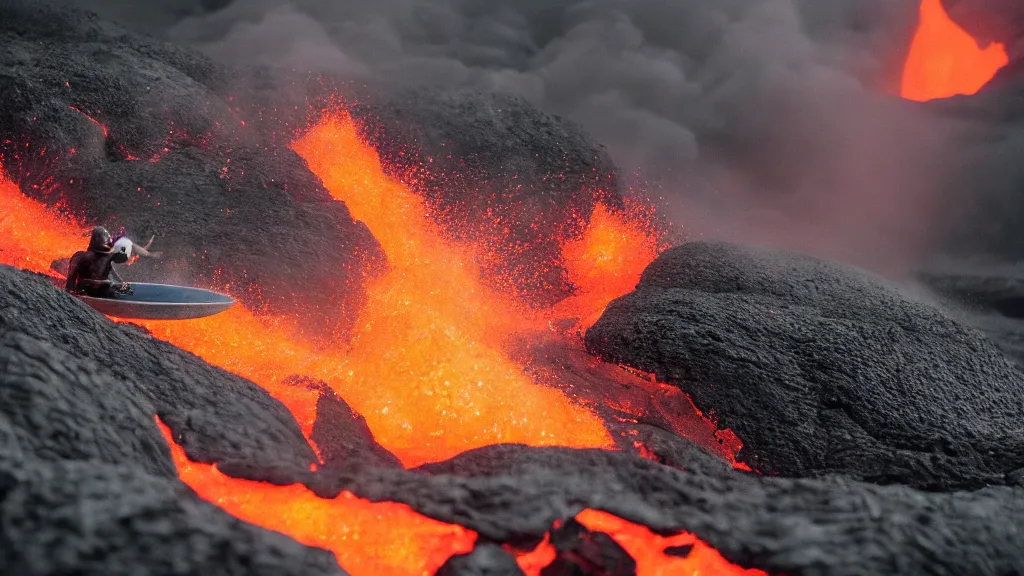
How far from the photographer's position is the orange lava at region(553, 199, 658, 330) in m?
9.09

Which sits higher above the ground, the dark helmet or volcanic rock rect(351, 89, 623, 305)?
volcanic rock rect(351, 89, 623, 305)

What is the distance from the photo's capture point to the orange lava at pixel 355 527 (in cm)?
229

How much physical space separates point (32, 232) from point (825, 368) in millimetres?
8459

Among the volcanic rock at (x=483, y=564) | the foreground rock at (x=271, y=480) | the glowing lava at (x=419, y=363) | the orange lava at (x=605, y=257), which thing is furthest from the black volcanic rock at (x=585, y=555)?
the orange lava at (x=605, y=257)

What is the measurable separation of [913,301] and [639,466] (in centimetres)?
542

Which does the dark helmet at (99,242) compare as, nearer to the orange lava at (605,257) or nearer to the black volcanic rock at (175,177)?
the black volcanic rock at (175,177)

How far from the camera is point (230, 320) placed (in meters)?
Answer: 5.64

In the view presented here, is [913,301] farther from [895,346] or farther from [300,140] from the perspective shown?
[300,140]

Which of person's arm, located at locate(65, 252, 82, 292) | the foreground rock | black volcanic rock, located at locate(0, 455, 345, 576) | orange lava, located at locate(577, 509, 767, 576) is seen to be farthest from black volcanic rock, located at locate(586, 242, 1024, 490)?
person's arm, located at locate(65, 252, 82, 292)

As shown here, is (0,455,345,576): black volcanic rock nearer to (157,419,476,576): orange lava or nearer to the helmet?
(157,419,476,576): orange lava

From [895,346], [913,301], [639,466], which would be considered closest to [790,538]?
[639,466]

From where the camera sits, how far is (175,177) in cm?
683

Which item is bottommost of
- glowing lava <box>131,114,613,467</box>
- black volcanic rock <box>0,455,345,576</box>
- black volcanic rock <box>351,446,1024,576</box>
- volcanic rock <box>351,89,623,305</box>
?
black volcanic rock <box>0,455,345,576</box>

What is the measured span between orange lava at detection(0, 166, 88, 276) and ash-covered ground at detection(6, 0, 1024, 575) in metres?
0.25
